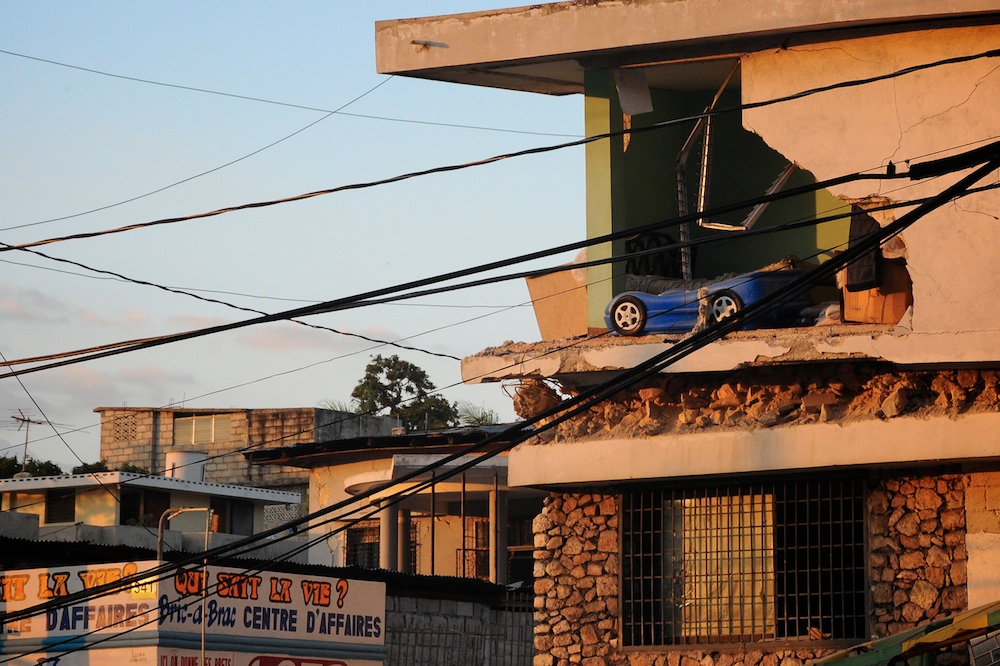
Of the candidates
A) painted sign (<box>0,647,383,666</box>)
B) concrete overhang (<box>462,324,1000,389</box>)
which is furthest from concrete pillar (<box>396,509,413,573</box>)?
concrete overhang (<box>462,324,1000,389</box>)

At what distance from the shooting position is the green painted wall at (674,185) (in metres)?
17.2

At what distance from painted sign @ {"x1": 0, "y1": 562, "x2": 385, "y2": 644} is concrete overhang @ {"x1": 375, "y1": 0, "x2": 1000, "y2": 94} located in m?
6.21

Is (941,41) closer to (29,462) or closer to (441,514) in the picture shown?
(441,514)

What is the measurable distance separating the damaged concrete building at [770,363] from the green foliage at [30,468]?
32547 mm

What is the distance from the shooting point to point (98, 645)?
1647cm

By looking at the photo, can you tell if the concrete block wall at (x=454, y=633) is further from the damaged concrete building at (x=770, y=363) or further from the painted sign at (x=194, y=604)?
the damaged concrete building at (x=770, y=363)

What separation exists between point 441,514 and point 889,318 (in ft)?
54.7

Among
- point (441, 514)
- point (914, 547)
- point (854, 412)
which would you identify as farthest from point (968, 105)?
point (441, 514)

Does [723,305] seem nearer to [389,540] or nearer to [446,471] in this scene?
[446,471]

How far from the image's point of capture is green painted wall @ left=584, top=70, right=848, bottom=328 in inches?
675

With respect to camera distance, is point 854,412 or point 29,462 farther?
point 29,462

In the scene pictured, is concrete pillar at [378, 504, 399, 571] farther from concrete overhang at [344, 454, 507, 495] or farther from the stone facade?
the stone facade

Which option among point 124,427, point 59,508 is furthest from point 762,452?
point 124,427

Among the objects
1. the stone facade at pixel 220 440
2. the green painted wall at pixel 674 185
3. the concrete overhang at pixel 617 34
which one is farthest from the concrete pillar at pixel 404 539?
the stone facade at pixel 220 440
